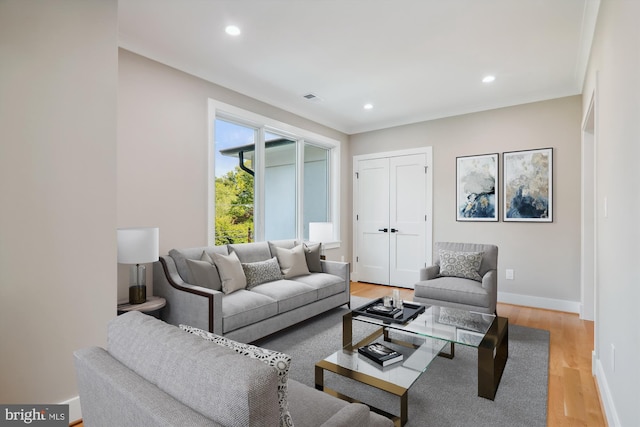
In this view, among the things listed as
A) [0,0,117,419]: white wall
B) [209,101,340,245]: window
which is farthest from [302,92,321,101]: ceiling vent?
[0,0,117,419]: white wall

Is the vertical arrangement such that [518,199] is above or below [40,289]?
above

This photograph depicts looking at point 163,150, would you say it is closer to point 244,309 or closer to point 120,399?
point 244,309

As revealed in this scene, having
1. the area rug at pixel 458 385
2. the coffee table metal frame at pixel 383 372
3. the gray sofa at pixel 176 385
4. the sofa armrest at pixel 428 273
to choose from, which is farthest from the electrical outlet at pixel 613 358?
the sofa armrest at pixel 428 273

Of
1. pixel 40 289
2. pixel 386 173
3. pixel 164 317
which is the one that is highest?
pixel 386 173

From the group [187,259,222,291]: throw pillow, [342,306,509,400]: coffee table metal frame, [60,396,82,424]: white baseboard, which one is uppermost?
[187,259,222,291]: throw pillow

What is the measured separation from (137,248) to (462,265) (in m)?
3.21

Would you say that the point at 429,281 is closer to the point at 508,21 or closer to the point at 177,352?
the point at 508,21

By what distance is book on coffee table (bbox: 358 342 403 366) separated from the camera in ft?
6.67

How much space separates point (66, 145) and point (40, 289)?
32.2 inches

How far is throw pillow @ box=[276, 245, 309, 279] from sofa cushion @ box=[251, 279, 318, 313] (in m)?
0.21

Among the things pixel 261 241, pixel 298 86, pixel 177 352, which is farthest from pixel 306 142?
pixel 177 352

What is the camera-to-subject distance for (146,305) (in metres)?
2.61

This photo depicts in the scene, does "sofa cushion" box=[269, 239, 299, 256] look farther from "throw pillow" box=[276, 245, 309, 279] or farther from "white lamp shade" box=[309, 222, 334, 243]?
"white lamp shade" box=[309, 222, 334, 243]

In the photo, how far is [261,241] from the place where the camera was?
13.7ft
